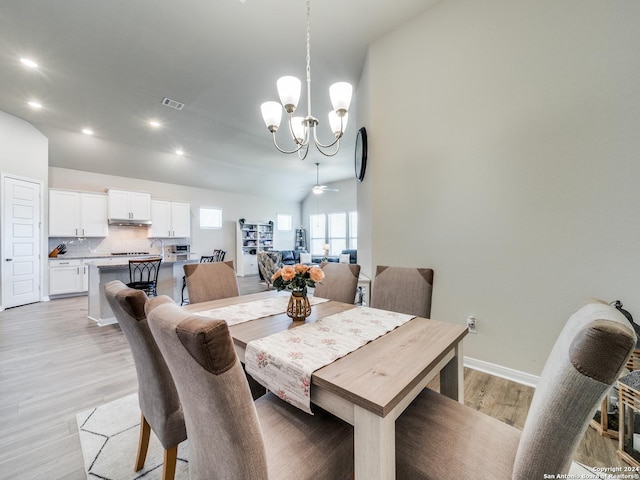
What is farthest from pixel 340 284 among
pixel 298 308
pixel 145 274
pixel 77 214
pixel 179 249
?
pixel 179 249

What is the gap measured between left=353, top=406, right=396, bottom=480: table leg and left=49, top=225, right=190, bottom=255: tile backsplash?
7.60m

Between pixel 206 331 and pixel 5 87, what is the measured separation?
572 cm

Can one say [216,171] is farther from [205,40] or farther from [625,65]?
[625,65]

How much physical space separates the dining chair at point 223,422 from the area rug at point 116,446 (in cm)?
84

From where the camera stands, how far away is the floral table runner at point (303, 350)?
2.93 ft

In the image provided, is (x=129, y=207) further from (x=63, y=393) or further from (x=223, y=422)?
(x=223, y=422)

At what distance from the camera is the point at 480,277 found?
219 centimetres

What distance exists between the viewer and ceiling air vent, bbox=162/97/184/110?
4.02m

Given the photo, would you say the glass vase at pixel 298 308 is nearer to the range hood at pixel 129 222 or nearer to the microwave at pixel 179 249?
the range hood at pixel 129 222

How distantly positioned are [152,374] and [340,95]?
1.85 metres

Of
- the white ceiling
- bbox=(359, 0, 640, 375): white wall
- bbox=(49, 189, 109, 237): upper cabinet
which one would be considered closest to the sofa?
the white ceiling

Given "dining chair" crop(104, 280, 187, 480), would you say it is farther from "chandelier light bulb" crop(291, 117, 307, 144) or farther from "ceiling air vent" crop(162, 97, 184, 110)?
"ceiling air vent" crop(162, 97, 184, 110)

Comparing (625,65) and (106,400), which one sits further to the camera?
(106,400)

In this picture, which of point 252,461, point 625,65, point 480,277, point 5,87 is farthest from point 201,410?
point 5,87
